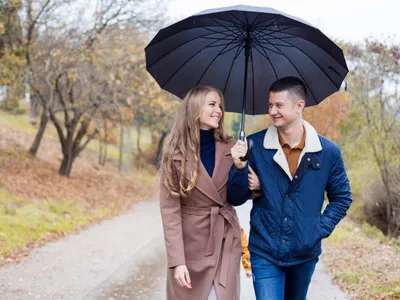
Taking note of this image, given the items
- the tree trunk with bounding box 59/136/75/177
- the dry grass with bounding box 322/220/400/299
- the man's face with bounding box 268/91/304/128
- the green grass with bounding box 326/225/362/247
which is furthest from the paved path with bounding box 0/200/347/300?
the tree trunk with bounding box 59/136/75/177

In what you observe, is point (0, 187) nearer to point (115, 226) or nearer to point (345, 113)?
point (115, 226)

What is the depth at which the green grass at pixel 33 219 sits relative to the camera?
8750 millimetres

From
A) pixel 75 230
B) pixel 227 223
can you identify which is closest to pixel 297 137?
pixel 227 223

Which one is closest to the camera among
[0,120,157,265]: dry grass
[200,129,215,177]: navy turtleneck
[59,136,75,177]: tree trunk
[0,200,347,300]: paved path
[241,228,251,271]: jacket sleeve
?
[200,129,215,177]: navy turtleneck

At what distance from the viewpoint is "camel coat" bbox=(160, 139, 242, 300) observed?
3.38 meters

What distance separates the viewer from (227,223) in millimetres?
3475

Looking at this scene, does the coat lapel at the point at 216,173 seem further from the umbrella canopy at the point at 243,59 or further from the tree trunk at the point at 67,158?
the tree trunk at the point at 67,158

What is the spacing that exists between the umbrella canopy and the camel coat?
663 mm

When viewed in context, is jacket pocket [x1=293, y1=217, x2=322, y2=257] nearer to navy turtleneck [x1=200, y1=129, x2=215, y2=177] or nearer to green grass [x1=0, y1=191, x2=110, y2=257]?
navy turtleneck [x1=200, y1=129, x2=215, y2=177]

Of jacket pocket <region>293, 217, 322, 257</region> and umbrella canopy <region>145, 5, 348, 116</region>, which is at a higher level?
umbrella canopy <region>145, 5, 348, 116</region>

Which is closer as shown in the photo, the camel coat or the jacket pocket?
the jacket pocket

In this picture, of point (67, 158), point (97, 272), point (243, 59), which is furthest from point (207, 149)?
point (67, 158)

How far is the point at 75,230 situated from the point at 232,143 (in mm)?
8138

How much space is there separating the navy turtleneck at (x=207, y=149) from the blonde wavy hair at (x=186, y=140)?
0.04 meters
